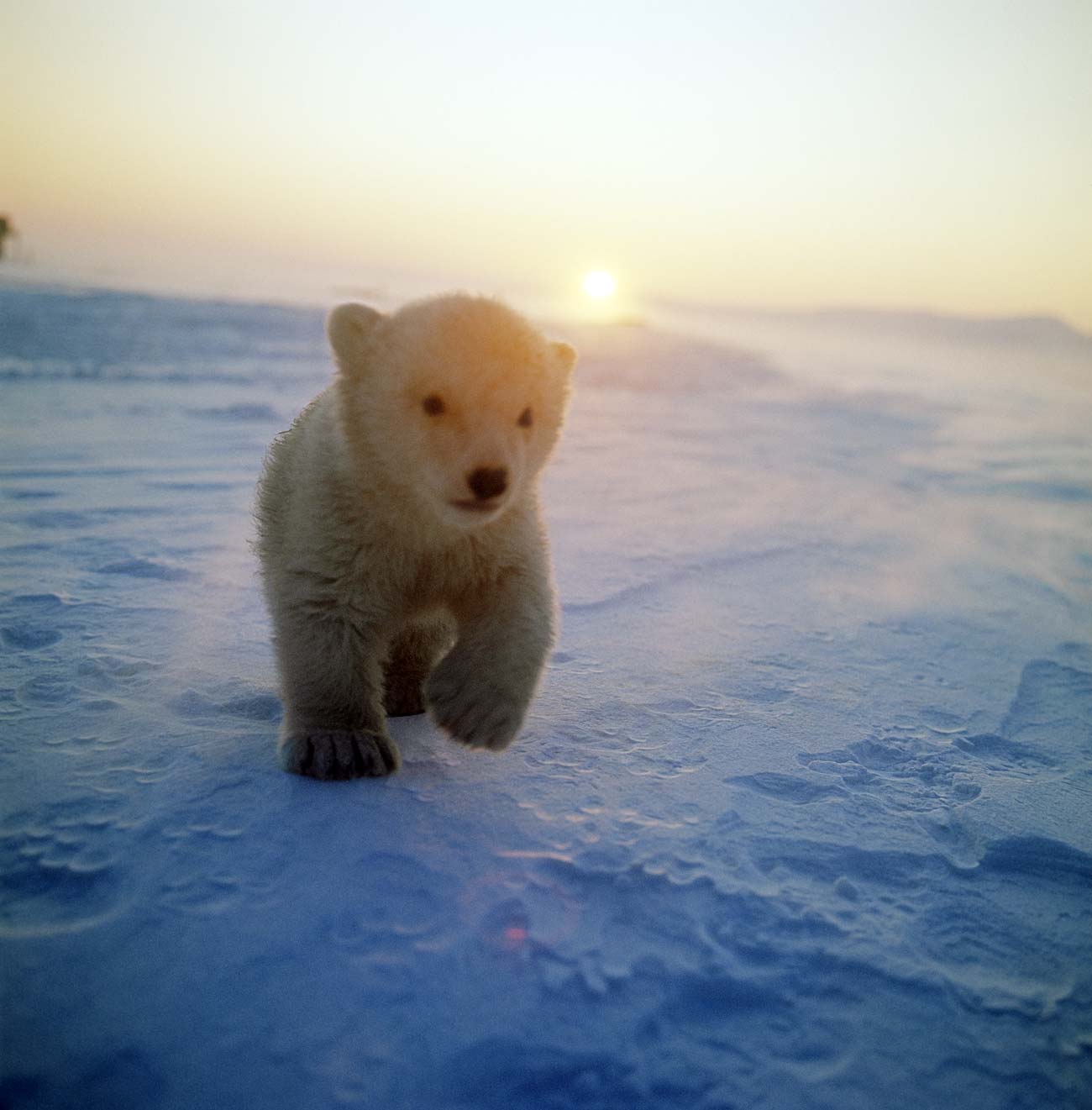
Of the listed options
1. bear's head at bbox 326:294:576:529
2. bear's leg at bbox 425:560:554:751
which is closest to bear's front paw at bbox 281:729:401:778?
bear's leg at bbox 425:560:554:751

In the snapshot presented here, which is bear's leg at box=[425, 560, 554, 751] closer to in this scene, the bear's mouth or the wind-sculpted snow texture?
the wind-sculpted snow texture

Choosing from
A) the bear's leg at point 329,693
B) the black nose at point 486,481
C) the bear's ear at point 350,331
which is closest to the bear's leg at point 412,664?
the bear's leg at point 329,693

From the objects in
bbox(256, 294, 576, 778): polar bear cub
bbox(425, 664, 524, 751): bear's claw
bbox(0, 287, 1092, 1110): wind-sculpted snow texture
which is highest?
bbox(256, 294, 576, 778): polar bear cub

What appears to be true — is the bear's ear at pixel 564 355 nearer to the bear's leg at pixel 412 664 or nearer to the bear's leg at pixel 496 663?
the bear's leg at pixel 496 663

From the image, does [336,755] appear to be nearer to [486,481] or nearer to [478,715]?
[478,715]

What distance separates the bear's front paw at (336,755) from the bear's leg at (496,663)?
179mm

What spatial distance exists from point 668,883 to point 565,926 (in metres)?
0.29

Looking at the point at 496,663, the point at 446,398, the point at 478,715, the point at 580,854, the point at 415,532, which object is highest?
the point at 446,398

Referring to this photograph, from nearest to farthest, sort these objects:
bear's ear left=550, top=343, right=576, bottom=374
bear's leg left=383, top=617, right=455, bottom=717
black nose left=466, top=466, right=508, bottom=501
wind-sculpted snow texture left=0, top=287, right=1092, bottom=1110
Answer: wind-sculpted snow texture left=0, top=287, right=1092, bottom=1110
black nose left=466, top=466, right=508, bottom=501
bear's ear left=550, top=343, right=576, bottom=374
bear's leg left=383, top=617, right=455, bottom=717

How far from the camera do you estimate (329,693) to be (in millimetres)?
2379

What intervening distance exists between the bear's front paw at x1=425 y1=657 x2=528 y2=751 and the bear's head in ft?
1.46

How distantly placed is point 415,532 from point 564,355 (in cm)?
80

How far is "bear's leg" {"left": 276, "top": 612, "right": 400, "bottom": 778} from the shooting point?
2326 millimetres

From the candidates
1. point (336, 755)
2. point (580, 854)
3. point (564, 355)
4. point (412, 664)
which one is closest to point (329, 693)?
point (336, 755)
